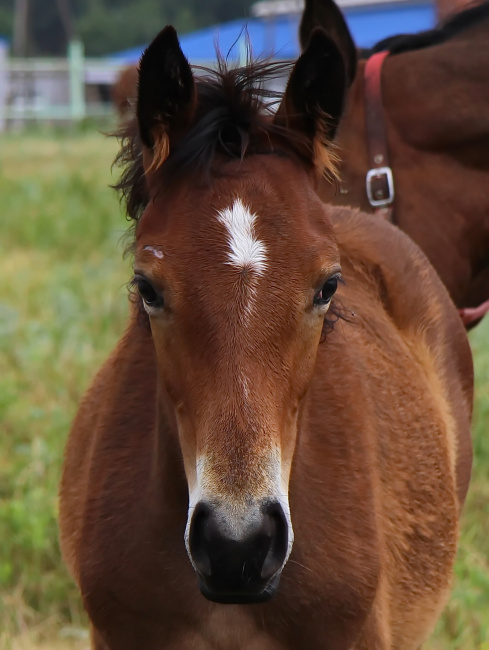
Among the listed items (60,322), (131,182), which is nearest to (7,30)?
(60,322)

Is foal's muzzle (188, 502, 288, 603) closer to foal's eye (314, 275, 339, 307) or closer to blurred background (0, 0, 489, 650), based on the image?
foal's eye (314, 275, 339, 307)

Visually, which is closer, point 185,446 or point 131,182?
point 185,446

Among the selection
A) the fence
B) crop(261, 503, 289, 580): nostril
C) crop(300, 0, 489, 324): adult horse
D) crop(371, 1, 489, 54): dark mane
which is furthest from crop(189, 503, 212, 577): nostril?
the fence

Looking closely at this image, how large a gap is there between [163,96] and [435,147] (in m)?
2.10

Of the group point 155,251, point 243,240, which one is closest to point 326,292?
point 243,240

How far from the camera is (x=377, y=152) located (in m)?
4.04

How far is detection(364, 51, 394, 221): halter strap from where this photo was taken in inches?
158

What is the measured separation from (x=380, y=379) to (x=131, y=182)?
948 millimetres

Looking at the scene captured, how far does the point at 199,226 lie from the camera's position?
209 cm

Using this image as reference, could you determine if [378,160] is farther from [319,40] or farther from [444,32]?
[319,40]

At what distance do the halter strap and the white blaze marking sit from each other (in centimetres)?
194

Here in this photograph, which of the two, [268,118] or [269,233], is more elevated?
[268,118]

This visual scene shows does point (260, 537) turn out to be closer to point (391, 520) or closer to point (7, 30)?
point (391, 520)

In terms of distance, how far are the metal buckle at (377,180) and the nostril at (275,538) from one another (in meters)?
2.32
